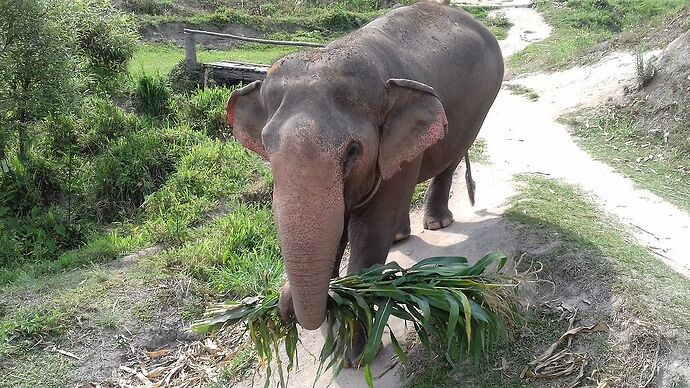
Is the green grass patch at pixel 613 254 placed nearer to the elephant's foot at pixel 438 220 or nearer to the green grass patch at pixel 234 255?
the elephant's foot at pixel 438 220

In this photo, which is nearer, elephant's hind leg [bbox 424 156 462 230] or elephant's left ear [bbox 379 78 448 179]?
elephant's left ear [bbox 379 78 448 179]

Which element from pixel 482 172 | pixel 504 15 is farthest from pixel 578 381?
pixel 504 15

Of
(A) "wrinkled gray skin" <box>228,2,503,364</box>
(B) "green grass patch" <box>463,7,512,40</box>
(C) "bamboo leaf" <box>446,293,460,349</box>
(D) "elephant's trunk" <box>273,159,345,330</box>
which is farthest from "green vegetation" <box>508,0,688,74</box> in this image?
(D) "elephant's trunk" <box>273,159,345,330</box>

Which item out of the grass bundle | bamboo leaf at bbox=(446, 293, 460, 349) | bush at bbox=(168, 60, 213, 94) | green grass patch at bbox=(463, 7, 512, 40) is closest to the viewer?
bamboo leaf at bbox=(446, 293, 460, 349)

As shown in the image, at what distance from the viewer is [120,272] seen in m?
6.35

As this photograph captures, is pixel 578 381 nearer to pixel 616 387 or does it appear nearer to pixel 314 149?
pixel 616 387

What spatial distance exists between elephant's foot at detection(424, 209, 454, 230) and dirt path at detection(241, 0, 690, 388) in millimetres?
60

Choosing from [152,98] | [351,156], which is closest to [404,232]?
[351,156]

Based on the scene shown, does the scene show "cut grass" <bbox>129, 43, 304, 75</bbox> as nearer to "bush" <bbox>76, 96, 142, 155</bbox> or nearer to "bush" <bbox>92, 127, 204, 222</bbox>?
"bush" <bbox>76, 96, 142, 155</bbox>

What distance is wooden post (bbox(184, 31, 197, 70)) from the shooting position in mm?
12352

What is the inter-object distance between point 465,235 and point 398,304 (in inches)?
72.5

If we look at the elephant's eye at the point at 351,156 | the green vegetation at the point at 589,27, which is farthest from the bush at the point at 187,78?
the elephant's eye at the point at 351,156

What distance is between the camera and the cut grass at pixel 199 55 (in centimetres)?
1509

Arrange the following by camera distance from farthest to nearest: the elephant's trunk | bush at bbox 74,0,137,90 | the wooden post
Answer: the wooden post
bush at bbox 74,0,137,90
the elephant's trunk
